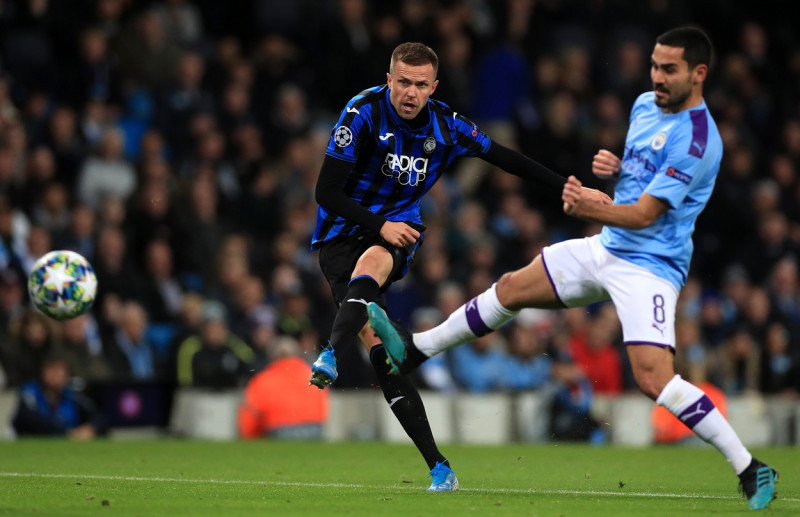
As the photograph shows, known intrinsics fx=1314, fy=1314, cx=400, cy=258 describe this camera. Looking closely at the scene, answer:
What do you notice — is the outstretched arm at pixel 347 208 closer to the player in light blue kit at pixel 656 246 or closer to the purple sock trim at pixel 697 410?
the player in light blue kit at pixel 656 246

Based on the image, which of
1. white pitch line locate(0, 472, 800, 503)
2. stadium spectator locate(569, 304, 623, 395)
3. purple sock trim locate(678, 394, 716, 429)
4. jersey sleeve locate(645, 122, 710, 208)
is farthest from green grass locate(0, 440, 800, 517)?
stadium spectator locate(569, 304, 623, 395)

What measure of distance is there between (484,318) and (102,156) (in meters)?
8.14

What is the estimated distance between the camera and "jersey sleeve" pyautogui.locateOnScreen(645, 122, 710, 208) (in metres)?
6.97

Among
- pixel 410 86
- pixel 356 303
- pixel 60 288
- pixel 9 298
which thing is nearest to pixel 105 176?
pixel 9 298

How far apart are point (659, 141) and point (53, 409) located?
811 centimetres

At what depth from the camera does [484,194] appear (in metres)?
17.9

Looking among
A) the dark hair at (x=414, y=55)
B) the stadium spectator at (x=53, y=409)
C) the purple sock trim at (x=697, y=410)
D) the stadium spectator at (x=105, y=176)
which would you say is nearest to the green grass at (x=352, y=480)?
the purple sock trim at (x=697, y=410)

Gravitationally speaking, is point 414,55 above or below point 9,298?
above

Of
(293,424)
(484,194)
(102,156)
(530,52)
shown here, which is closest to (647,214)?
(293,424)

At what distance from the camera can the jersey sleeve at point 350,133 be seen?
7.62 m

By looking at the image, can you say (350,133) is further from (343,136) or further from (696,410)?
(696,410)

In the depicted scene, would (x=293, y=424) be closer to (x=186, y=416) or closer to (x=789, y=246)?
(x=186, y=416)

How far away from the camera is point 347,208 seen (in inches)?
298

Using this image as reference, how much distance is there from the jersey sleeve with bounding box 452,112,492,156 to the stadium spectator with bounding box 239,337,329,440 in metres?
5.84
